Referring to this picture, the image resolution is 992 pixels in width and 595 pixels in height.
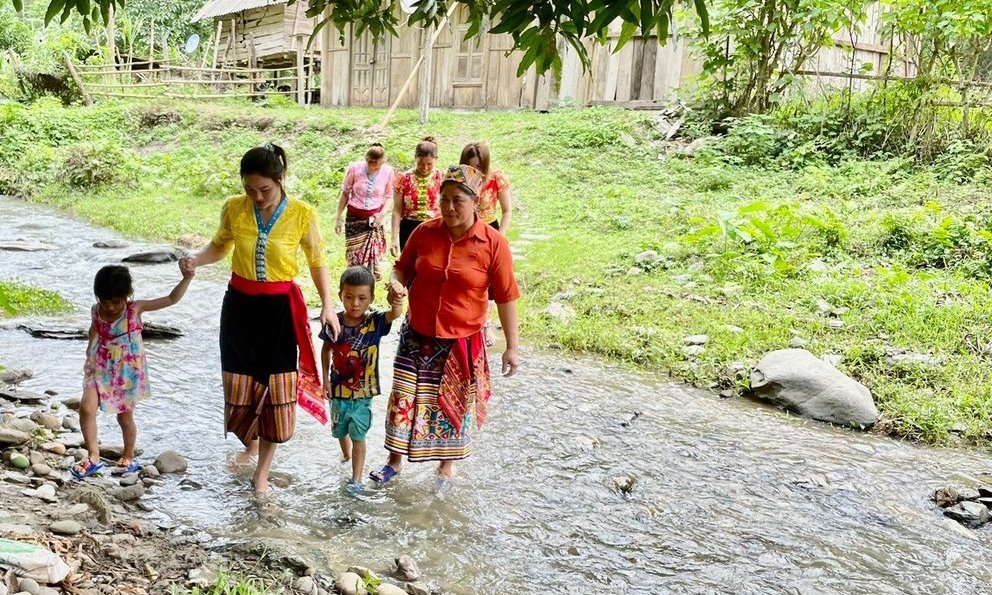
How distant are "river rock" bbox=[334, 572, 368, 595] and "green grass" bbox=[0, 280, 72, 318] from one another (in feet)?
16.4

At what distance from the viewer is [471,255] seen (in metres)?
4.04

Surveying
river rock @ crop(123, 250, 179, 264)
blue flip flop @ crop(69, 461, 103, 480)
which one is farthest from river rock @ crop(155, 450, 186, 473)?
river rock @ crop(123, 250, 179, 264)

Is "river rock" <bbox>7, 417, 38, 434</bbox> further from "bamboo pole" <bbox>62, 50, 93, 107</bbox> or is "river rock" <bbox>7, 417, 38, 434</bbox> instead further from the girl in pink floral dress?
"bamboo pole" <bbox>62, 50, 93, 107</bbox>

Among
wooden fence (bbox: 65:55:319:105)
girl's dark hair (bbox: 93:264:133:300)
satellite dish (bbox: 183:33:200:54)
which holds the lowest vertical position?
girl's dark hair (bbox: 93:264:133:300)

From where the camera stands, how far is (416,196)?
6289mm

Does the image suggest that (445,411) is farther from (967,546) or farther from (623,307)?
(623,307)

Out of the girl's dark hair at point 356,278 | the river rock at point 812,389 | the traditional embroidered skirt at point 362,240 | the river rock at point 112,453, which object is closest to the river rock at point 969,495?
the river rock at point 812,389

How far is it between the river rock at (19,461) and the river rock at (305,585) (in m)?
1.72

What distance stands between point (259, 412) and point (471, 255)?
50.2 inches

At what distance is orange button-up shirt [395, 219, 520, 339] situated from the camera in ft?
13.3

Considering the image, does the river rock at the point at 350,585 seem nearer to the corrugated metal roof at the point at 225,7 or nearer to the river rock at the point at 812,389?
the river rock at the point at 812,389

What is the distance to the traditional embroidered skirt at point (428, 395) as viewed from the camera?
417 cm

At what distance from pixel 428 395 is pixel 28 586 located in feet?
6.52

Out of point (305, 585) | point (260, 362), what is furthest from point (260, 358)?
point (305, 585)
